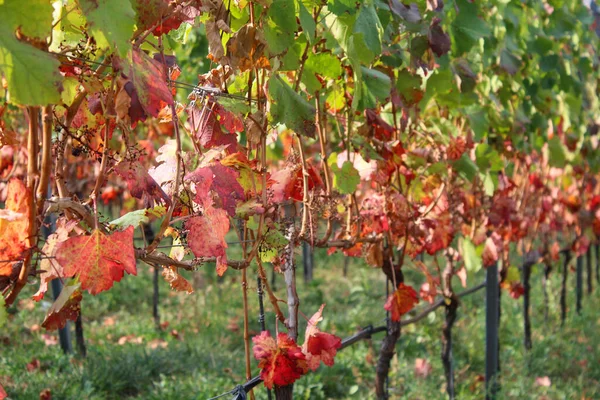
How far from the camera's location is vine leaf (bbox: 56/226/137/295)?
931 millimetres

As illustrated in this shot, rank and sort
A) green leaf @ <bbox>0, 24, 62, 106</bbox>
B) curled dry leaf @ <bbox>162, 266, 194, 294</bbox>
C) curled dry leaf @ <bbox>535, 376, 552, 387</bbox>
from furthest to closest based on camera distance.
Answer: curled dry leaf @ <bbox>535, 376, 552, 387</bbox> < curled dry leaf @ <bbox>162, 266, 194, 294</bbox> < green leaf @ <bbox>0, 24, 62, 106</bbox>

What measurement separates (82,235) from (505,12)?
8.09 feet

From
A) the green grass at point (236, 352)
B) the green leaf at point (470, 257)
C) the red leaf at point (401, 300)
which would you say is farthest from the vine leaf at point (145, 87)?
the green leaf at point (470, 257)

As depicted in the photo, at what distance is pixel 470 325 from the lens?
16.5ft

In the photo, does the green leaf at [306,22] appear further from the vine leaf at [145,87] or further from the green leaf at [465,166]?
the green leaf at [465,166]

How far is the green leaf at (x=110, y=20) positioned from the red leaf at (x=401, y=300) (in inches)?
66.8

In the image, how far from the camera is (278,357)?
147 centimetres

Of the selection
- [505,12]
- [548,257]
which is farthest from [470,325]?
[505,12]

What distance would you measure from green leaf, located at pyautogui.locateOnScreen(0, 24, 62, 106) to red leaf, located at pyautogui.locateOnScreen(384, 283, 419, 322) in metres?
1.77

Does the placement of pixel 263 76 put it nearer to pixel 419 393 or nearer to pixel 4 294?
pixel 4 294

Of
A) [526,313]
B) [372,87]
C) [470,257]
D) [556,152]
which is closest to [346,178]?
[372,87]

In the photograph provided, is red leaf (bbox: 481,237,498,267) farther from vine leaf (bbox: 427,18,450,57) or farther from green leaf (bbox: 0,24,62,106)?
green leaf (bbox: 0,24,62,106)

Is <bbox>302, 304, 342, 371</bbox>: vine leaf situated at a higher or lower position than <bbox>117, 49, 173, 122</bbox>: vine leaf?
lower

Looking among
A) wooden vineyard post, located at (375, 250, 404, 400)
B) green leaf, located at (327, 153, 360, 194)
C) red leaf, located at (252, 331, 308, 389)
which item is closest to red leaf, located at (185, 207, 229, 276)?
red leaf, located at (252, 331, 308, 389)
